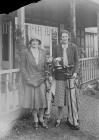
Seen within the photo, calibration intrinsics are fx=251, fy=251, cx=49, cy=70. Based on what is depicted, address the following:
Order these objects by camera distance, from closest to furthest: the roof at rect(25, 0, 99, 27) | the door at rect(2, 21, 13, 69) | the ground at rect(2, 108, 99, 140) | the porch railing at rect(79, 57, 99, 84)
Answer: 1. the ground at rect(2, 108, 99, 140)
2. the door at rect(2, 21, 13, 69)
3. the roof at rect(25, 0, 99, 27)
4. the porch railing at rect(79, 57, 99, 84)

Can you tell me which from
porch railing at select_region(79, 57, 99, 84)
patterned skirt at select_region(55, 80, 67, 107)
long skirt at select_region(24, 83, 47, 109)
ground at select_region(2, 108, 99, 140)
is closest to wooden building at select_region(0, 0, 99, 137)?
porch railing at select_region(79, 57, 99, 84)

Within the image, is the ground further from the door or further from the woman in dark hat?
the door

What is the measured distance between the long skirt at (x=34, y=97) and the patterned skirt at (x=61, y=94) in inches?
11.7

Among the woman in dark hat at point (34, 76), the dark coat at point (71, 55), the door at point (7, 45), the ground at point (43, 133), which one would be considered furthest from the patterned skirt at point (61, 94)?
the door at point (7, 45)

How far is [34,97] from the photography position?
4375 mm

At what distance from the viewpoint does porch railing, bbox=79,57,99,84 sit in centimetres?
824

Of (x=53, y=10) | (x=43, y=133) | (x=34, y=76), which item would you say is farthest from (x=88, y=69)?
(x=43, y=133)

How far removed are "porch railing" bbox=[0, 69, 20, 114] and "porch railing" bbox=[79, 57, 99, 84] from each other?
361 cm

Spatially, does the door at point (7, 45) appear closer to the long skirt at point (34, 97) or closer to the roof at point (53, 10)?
the roof at point (53, 10)

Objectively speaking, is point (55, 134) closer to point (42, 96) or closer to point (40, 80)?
point (42, 96)

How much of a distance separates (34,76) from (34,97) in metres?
0.37

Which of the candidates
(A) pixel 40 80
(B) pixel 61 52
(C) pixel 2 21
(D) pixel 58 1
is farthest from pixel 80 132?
(D) pixel 58 1

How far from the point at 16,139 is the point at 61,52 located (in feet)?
5.67

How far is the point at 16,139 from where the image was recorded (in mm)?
3939
